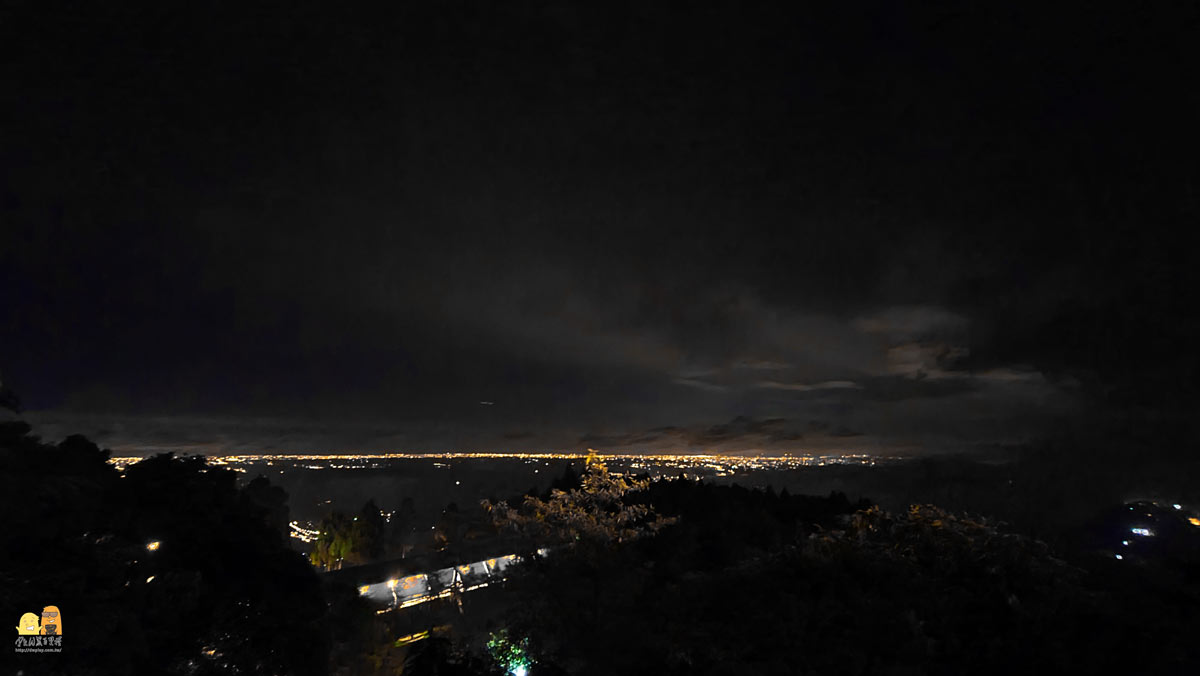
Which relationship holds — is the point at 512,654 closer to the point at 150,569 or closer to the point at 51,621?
the point at 51,621

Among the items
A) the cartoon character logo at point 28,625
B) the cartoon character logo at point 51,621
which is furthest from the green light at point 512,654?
the cartoon character logo at point 28,625

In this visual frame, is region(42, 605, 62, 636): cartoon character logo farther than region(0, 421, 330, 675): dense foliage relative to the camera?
No

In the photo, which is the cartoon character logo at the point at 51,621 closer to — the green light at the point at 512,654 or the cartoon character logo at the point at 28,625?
the cartoon character logo at the point at 28,625

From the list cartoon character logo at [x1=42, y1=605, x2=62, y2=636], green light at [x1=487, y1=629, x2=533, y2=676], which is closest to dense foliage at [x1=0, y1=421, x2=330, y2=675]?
cartoon character logo at [x1=42, y1=605, x2=62, y2=636]

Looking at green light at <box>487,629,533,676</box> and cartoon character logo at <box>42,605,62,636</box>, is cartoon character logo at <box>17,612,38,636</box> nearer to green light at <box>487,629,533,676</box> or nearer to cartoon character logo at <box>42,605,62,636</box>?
cartoon character logo at <box>42,605,62,636</box>

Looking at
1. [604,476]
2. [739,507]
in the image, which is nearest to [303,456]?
[739,507]
